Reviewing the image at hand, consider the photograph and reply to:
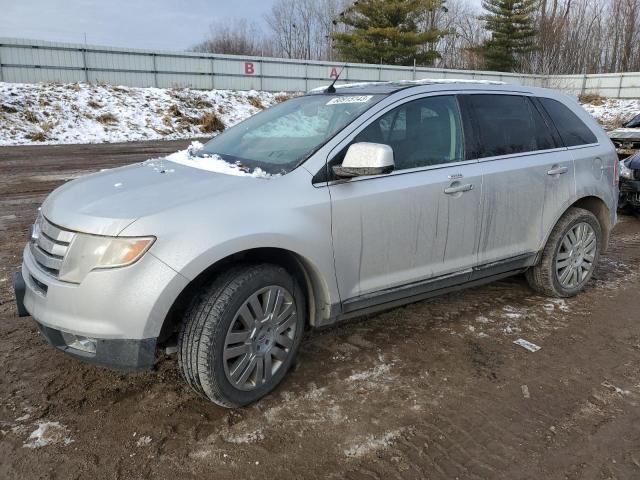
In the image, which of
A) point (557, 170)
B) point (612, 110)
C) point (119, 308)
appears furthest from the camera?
point (612, 110)

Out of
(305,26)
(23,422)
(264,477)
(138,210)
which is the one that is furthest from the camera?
(305,26)

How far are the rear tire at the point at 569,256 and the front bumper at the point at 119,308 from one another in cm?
311

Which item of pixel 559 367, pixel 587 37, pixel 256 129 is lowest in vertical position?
pixel 559 367

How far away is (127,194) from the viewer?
9.02 ft

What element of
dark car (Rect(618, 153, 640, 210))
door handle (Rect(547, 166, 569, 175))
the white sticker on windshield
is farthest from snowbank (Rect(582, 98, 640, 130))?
the white sticker on windshield

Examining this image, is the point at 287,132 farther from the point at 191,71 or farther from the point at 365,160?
the point at 191,71

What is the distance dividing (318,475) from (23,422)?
159 cm

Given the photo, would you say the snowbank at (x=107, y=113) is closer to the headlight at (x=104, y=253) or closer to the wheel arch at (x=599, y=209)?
the headlight at (x=104, y=253)

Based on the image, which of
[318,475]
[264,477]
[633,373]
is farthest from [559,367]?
[264,477]

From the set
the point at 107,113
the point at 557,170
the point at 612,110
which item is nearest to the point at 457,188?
the point at 557,170

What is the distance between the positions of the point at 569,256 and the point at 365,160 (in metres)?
2.48

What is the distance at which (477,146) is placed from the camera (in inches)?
146

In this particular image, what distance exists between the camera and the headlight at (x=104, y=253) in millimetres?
2441

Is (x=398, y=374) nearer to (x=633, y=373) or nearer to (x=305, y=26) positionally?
(x=633, y=373)
